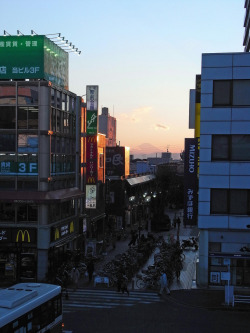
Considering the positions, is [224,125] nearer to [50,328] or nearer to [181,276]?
[181,276]

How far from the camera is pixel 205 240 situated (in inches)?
1201

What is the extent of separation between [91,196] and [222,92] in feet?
57.1

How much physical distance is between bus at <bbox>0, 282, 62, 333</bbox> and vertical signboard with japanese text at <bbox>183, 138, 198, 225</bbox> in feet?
49.2

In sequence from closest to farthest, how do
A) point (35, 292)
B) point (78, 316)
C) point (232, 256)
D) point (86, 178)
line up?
point (35, 292) < point (78, 316) < point (232, 256) < point (86, 178)

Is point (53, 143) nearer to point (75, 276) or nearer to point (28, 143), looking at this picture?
point (28, 143)

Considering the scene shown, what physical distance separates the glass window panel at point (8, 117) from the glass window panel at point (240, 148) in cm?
1619

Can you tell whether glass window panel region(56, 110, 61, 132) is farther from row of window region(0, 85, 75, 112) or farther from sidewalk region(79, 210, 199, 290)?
sidewalk region(79, 210, 199, 290)

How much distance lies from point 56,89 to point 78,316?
18313 mm

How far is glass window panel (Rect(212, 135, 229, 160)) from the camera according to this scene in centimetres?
3058

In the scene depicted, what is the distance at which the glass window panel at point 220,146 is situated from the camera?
3058 cm

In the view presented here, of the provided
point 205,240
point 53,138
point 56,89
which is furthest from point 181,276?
point 56,89

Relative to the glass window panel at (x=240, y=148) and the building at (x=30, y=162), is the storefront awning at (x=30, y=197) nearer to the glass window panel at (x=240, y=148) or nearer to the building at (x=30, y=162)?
the building at (x=30, y=162)

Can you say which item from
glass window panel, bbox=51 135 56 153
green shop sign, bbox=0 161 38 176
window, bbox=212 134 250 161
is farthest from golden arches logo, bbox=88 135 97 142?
window, bbox=212 134 250 161

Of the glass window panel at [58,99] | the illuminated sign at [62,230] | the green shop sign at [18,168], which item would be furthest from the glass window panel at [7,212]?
the glass window panel at [58,99]
